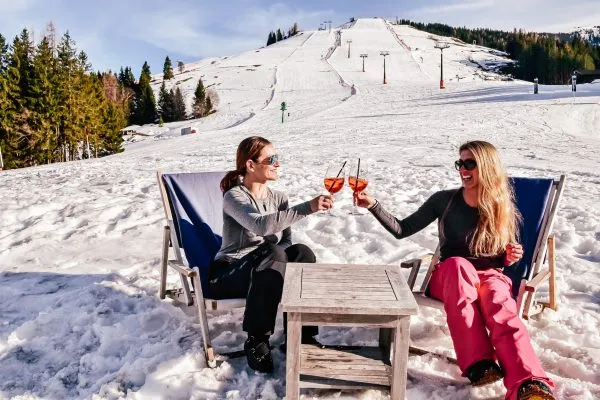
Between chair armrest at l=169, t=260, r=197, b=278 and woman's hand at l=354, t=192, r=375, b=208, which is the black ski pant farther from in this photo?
woman's hand at l=354, t=192, r=375, b=208

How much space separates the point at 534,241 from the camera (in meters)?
3.50

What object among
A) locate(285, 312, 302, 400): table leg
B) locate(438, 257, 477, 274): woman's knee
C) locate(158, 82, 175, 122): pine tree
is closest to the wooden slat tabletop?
locate(285, 312, 302, 400): table leg

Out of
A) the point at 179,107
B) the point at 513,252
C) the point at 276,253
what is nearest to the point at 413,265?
the point at 513,252

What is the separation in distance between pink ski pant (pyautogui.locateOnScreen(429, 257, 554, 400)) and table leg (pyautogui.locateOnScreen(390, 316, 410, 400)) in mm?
391

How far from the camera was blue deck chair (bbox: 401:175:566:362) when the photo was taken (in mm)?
3324

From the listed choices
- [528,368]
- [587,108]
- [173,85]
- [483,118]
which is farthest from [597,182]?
[173,85]

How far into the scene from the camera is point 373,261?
4727 mm

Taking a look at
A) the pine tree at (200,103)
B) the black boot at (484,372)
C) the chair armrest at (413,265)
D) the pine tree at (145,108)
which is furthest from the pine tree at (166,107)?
the black boot at (484,372)

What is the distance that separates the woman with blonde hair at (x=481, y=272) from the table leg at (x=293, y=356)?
0.85 m

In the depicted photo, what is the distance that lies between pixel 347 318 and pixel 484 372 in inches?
29.4

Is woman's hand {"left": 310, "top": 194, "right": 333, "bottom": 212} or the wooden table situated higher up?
woman's hand {"left": 310, "top": 194, "right": 333, "bottom": 212}

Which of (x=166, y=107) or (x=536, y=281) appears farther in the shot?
(x=166, y=107)

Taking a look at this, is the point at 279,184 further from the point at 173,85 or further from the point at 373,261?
the point at 173,85

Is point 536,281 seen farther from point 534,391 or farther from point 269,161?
point 269,161
